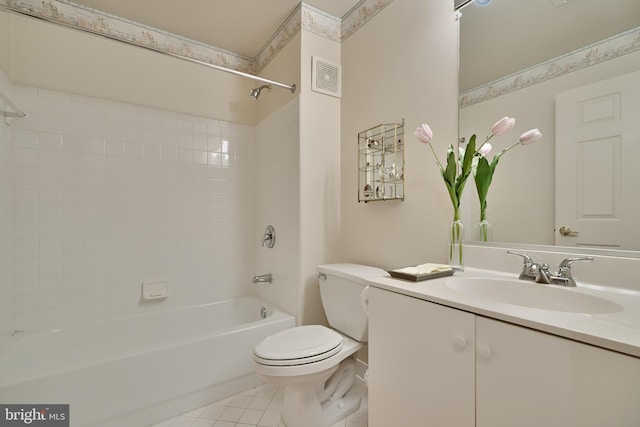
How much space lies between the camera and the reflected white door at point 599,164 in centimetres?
87

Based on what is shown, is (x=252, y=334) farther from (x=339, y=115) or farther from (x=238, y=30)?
(x=238, y=30)

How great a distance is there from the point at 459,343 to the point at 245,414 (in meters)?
1.27

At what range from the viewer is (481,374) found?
2.30 ft

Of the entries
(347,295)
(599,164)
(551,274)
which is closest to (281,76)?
(347,295)

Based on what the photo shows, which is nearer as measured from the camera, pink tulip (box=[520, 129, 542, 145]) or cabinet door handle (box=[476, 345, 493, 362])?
cabinet door handle (box=[476, 345, 493, 362])

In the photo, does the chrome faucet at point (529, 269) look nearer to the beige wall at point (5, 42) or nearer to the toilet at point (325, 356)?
the toilet at point (325, 356)

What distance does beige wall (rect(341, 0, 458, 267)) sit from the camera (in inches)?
53.5

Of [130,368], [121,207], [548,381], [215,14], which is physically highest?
[215,14]

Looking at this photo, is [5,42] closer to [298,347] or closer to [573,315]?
[298,347]

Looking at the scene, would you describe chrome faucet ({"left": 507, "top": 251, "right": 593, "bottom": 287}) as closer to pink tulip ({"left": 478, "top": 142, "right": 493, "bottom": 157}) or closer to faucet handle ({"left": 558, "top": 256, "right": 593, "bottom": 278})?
faucet handle ({"left": 558, "top": 256, "right": 593, "bottom": 278})

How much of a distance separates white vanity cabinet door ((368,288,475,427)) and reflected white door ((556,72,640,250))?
2.03 ft

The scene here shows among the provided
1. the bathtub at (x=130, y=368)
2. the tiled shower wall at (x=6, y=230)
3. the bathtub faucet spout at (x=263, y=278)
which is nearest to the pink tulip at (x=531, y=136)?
the bathtub at (x=130, y=368)

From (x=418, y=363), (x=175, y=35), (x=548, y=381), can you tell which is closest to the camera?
(x=548, y=381)

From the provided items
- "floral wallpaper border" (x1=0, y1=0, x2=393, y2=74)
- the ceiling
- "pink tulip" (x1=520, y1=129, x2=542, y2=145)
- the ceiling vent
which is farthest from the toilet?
the ceiling
